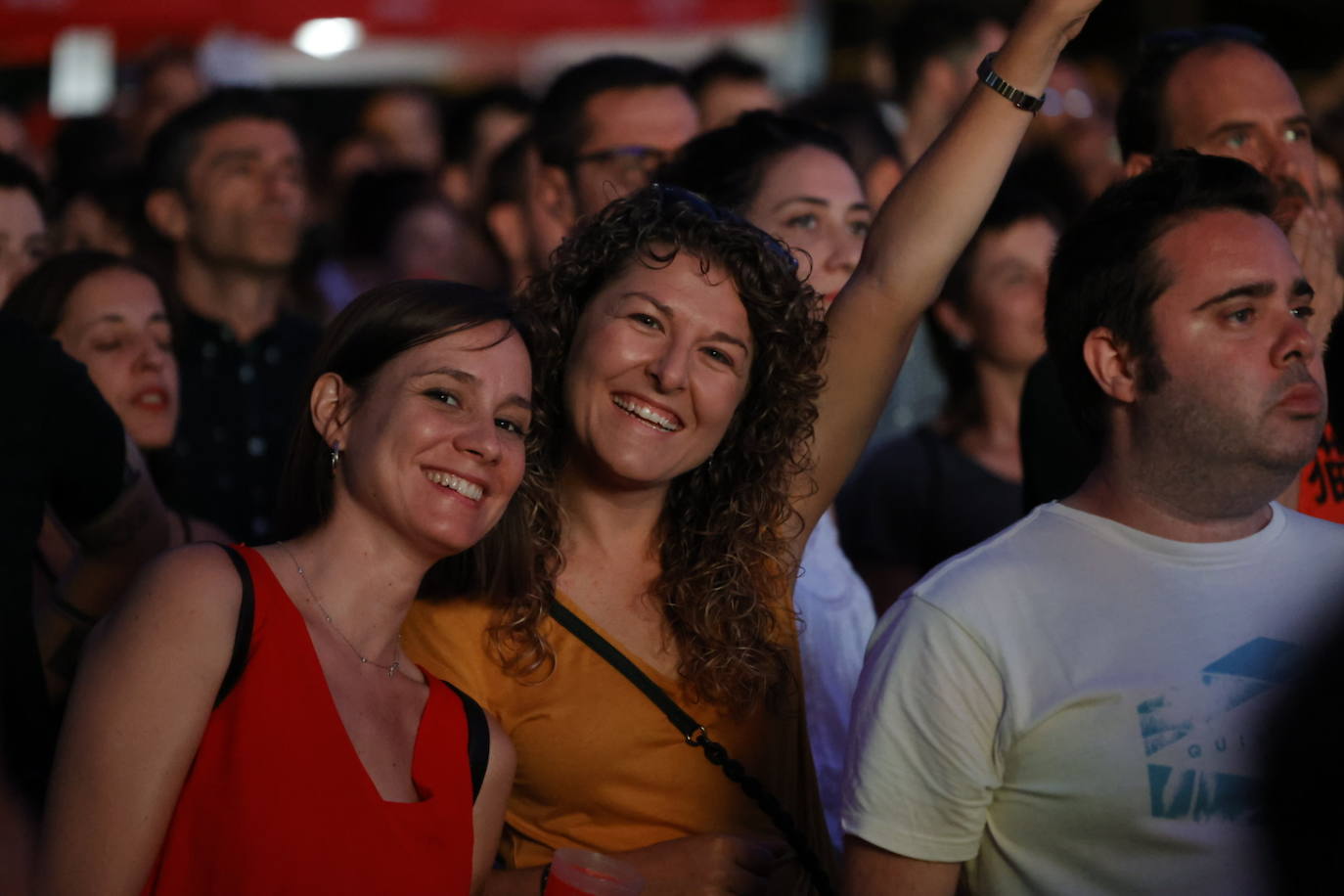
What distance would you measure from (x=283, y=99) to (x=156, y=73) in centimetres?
218

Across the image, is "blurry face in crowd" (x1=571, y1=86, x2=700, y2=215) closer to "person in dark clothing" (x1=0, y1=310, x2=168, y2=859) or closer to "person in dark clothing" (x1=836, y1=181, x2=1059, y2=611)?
"person in dark clothing" (x1=836, y1=181, x2=1059, y2=611)

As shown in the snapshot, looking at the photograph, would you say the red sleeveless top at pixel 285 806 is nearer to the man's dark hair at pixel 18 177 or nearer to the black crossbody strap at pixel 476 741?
the black crossbody strap at pixel 476 741

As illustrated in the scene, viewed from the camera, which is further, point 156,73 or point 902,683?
point 156,73

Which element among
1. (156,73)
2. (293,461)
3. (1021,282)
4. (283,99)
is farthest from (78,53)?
(293,461)

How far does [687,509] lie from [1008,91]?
1.03 m

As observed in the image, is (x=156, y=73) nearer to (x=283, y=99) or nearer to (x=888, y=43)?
(x=283, y=99)

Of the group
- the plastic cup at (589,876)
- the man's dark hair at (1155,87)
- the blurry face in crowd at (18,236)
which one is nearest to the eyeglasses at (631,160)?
the man's dark hair at (1155,87)

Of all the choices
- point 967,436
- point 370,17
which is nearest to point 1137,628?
point 967,436

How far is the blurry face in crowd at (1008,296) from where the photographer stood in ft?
15.8

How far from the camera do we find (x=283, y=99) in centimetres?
575

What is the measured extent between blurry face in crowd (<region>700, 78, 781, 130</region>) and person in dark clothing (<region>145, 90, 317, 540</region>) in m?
1.49

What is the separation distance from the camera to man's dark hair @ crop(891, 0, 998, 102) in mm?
6172

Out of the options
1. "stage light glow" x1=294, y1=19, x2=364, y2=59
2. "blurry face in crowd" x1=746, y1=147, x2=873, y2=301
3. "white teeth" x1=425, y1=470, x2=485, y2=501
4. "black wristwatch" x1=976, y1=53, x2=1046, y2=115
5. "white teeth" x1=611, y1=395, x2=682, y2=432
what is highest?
"stage light glow" x1=294, y1=19, x2=364, y2=59

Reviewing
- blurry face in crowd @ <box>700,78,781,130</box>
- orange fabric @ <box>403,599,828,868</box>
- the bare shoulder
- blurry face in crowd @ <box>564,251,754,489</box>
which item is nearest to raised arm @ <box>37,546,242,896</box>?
the bare shoulder
